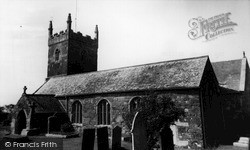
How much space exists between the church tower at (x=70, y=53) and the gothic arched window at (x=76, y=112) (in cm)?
892

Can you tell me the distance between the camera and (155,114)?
11.8 m

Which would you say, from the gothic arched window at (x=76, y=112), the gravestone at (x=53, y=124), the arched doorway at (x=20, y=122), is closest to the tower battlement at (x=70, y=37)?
the gothic arched window at (x=76, y=112)

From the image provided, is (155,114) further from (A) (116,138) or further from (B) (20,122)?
(B) (20,122)

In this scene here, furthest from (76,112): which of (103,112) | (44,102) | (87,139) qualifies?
(87,139)

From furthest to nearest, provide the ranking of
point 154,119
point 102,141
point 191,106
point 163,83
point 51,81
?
point 51,81, point 163,83, point 191,106, point 154,119, point 102,141

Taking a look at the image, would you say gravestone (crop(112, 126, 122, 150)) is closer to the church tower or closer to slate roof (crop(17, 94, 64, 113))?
slate roof (crop(17, 94, 64, 113))

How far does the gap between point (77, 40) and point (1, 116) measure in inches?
669

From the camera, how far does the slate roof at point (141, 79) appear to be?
16719 mm

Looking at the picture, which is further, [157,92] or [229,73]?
[229,73]

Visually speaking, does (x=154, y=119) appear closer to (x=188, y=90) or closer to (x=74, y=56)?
(x=188, y=90)

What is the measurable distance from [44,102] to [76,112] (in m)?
3.65

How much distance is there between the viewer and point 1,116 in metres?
33.1

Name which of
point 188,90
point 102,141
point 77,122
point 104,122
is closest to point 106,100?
point 104,122

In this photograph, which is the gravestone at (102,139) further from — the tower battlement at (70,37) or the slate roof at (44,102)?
the tower battlement at (70,37)
